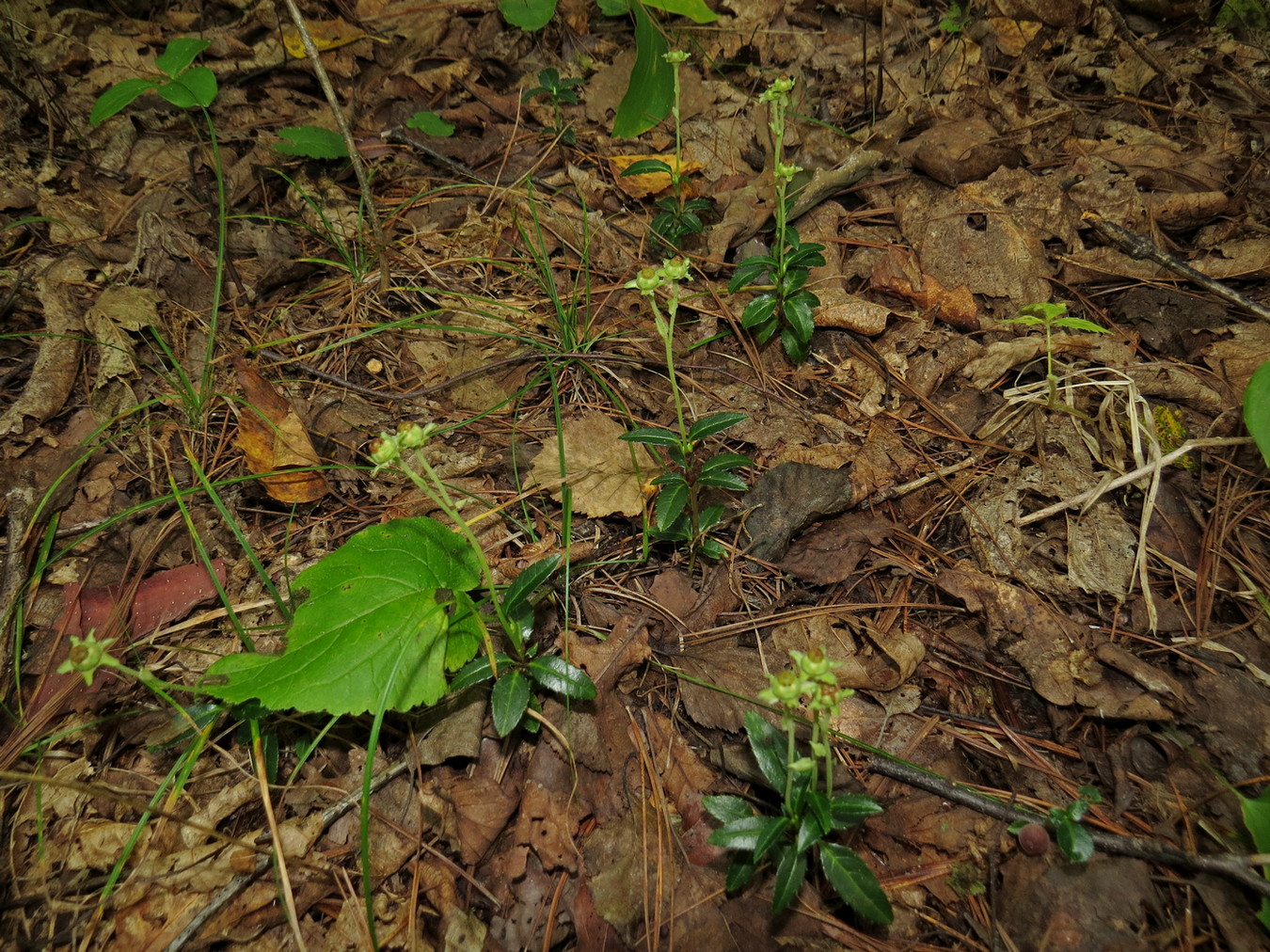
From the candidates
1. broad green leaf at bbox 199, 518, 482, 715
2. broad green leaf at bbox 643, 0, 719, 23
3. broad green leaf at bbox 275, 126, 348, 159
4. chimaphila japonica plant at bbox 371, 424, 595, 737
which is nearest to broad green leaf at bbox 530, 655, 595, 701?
chimaphila japonica plant at bbox 371, 424, 595, 737

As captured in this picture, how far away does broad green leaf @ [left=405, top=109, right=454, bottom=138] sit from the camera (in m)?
3.68

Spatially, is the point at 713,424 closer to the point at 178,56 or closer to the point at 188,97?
the point at 188,97

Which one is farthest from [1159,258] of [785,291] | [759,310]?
[759,310]

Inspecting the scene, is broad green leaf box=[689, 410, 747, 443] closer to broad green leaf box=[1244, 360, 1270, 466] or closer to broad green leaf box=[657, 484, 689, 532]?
broad green leaf box=[657, 484, 689, 532]

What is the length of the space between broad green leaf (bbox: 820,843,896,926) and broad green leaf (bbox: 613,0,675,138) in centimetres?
253

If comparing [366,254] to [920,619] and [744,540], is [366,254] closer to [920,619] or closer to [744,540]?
[744,540]

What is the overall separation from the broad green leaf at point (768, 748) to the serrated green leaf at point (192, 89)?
3.22m

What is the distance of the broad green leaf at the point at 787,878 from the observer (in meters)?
1.60

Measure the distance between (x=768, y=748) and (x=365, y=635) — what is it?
3.74 feet

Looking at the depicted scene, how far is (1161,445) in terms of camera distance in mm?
2348

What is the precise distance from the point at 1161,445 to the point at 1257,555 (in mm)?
446

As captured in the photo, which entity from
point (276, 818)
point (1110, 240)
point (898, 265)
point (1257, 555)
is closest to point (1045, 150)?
point (1110, 240)

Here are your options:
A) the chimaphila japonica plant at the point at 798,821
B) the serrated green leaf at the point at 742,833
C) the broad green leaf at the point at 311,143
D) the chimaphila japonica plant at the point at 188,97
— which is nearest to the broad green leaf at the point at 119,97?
the chimaphila japonica plant at the point at 188,97

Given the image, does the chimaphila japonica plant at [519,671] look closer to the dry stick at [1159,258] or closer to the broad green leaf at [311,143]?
the broad green leaf at [311,143]
